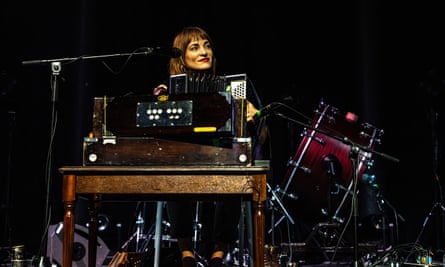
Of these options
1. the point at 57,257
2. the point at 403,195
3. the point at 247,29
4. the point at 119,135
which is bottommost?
the point at 57,257

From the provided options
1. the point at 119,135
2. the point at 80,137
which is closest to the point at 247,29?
the point at 80,137

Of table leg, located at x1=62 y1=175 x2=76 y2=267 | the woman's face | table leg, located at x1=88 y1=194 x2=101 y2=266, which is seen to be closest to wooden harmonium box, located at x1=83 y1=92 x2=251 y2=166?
table leg, located at x1=62 y1=175 x2=76 y2=267

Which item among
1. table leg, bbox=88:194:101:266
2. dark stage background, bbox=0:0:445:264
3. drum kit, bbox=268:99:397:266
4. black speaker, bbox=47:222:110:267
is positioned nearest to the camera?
table leg, bbox=88:194:101:266

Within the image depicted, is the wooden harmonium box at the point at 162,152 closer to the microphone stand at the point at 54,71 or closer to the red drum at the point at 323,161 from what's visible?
the microphone stand at the point at 54,71

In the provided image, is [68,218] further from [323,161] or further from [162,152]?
[323,161]

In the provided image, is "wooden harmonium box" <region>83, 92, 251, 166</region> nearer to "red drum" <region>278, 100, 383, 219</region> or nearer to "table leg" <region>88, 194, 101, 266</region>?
"table leg" <region>88, 194, 101, 266</region>

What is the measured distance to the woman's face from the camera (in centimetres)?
330

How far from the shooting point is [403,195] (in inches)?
224

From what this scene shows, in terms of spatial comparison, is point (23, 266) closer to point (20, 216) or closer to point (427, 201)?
point (20, 216)

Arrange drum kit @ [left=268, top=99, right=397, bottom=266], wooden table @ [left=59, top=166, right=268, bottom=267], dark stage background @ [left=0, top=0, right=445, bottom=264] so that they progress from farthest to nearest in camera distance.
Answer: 1. dark stage background @ [left=0, top=0, right=445, bottom=264]
2. drum kit @ [left=268, top=99, right=397, bottom=266]
3. wooden table @ [left=59, top=166, right=268, bottom=267]

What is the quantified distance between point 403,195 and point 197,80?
12.3 feet

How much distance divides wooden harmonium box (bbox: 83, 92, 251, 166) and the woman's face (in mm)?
1008

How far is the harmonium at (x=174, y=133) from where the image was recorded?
2262 mm

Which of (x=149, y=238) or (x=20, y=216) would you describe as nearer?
(x=149, y=238)
